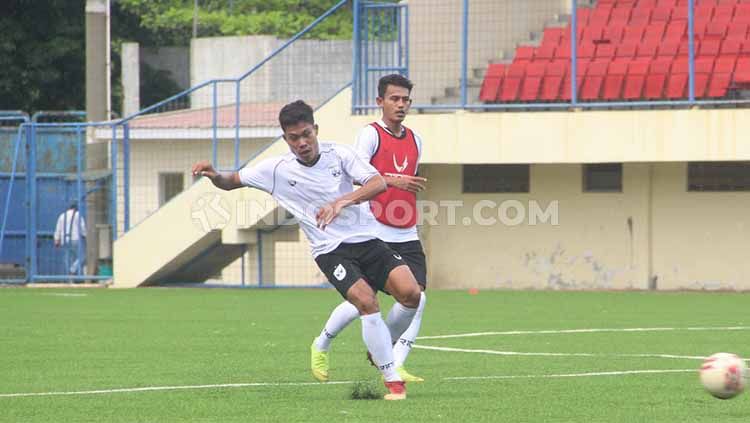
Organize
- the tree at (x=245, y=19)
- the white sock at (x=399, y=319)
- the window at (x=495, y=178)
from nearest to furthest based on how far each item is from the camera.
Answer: the white sock at (x=399, y=319)
the window at (x=495, y=178)
the tree at (x=245, y=19)

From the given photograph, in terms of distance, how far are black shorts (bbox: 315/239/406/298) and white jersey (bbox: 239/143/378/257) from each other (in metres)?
0.05

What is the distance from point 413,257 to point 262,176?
173 cm

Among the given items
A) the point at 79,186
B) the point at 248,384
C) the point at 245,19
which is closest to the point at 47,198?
the point at 79,186

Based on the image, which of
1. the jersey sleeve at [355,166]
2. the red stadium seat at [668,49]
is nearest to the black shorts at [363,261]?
the jersey sleeve at [355,166]

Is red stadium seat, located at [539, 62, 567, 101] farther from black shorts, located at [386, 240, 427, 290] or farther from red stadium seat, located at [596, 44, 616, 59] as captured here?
black shorts, located at [386, 240, 427, 290]

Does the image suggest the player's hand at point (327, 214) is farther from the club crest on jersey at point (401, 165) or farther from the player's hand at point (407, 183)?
the club crest on jersey at point (401, 165)

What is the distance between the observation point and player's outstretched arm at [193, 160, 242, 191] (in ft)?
34.1

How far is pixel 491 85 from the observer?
27.0 metres

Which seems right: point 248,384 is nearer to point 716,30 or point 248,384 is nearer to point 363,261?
point 363,261

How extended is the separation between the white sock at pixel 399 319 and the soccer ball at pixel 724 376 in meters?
3.17

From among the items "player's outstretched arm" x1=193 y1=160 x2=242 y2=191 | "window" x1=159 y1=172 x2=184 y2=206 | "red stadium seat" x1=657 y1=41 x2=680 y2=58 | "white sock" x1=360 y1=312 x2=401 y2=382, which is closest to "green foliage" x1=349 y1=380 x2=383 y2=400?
"white sock" x1=360 y1=312 x2=401 y2=382

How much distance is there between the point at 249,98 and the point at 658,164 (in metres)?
11.7

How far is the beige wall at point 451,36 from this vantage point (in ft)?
89.2

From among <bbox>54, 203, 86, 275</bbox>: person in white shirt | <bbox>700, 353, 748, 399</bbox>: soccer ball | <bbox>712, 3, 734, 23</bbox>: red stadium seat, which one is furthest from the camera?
<bbox>54, 203, 86, 275</bbox>: person in white shirt
